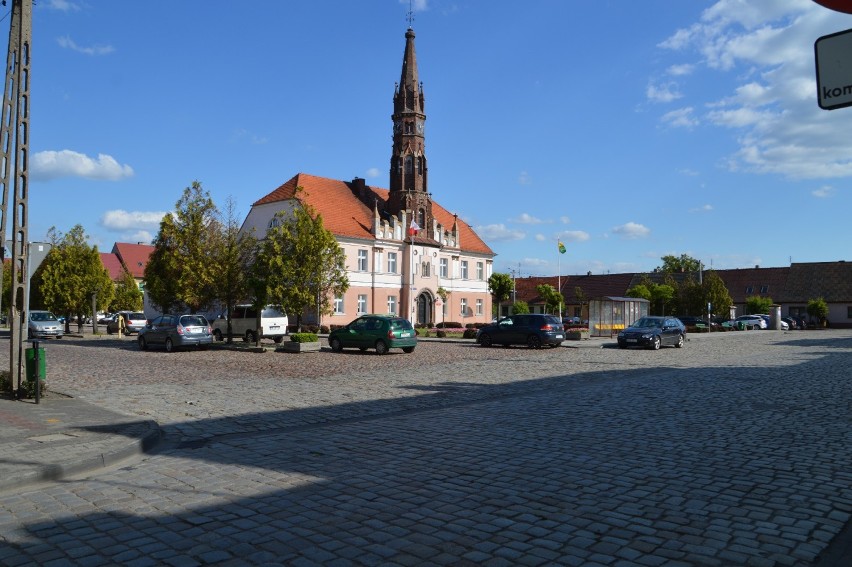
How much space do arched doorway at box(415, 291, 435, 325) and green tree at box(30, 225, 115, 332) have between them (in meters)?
26.6

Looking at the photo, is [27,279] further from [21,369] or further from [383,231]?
[383,231]

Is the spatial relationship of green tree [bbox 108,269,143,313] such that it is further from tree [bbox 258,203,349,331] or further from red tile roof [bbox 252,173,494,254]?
tree [bbox 258,203,349,331]

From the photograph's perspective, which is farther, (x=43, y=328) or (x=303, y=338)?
(x=43, y=328)

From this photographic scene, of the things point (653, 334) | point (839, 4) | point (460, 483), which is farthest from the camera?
point (653, 334)

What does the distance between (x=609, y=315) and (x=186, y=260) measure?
1069 inches

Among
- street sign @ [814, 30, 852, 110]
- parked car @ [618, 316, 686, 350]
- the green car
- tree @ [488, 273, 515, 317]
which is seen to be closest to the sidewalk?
street sign @ [814, 30, 852, 110]

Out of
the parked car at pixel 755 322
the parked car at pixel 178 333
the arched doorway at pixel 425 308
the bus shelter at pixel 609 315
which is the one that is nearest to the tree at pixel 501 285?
the arched doorway at pixel 425 308

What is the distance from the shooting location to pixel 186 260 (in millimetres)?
32250

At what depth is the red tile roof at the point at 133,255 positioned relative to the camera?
4027 inches

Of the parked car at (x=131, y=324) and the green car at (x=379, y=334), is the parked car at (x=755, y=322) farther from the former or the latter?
the parked car at (x=131, y=324)

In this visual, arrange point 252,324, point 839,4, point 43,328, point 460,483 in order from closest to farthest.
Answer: point 839,4 → point 460,483 → point 252,324 → point 43,328

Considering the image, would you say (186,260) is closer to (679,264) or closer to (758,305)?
(758,305)

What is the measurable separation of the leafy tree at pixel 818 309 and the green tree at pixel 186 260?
7189 centimetres

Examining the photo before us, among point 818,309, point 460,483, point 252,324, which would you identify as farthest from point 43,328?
point 818,309
